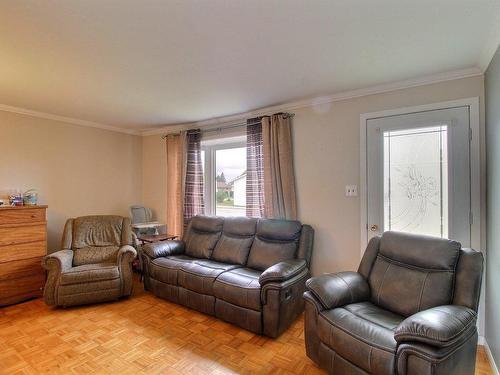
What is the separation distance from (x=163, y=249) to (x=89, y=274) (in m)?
0.83

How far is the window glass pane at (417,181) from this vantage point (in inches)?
92.0

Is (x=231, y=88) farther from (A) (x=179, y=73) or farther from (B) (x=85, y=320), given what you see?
(B) (x=85, y=320)

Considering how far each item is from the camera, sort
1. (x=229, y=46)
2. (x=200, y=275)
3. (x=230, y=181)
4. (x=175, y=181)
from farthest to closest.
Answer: (x=175, y=181) < (x=230, y=181) < (x=200, y=275) < (x=229, y=46)

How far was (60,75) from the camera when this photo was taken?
2.35 meters

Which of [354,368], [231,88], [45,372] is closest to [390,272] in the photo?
[354,368]

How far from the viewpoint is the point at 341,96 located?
111 inches

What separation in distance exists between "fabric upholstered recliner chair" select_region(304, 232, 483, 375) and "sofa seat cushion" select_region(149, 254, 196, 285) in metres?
1.62

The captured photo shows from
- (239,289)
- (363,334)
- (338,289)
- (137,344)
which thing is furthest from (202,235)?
(363,334)

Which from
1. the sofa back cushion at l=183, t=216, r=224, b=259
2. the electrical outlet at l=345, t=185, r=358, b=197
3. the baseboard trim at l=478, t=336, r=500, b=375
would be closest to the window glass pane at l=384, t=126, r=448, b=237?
the electrical outlet at l=345, t=185, r=358, b=197

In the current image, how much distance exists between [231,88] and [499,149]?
2225 mm

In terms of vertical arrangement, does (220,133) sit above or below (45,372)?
above

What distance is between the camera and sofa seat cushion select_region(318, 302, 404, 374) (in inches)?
58.2

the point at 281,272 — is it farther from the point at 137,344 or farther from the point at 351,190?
the point at 137,344

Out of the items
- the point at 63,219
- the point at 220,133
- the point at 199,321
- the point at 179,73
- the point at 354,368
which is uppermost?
the point at 179,73
